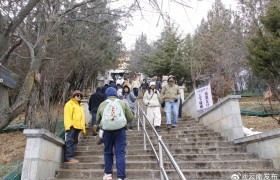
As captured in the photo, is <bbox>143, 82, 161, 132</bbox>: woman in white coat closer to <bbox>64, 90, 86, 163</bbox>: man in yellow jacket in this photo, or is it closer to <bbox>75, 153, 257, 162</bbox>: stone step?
<bbox>75, 153, 257, 162</bbox>: stone step

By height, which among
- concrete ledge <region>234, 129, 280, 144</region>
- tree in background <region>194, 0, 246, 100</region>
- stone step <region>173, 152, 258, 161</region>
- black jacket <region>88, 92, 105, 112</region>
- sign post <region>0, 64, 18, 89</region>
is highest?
Result: tree in background <region>194, 0, 246, 100</region>

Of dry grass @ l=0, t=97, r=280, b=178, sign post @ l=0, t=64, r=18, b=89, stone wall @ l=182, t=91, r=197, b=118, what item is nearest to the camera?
sign post @ l=0, t=64, r=18, b=89

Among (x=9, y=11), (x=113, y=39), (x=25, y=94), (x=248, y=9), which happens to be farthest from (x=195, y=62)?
(x=25, y=94)

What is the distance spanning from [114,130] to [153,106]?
14.1ft

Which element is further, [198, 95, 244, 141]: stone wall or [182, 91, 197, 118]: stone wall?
[182, 91, 197, 118]: stone wall

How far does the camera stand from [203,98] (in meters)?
9.85

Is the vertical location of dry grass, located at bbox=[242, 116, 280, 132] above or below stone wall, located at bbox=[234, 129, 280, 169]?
above

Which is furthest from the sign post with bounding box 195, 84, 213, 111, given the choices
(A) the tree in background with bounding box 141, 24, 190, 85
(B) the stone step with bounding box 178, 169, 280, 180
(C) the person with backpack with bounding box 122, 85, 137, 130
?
(A) the tree in background with bounding box 141, 24, 190, 85

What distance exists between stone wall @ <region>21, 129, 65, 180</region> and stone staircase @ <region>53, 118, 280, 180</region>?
0.45 m

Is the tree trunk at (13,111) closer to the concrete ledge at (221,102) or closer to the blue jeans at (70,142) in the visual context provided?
the blue jeans at (70,142)

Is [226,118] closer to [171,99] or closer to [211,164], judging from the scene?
[171,99]

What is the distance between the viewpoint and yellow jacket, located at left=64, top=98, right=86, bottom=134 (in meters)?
6.25

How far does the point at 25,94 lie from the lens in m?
5.07

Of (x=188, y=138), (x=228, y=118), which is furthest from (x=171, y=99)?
(x=228, y=118)
